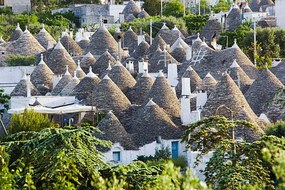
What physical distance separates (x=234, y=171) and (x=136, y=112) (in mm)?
20127

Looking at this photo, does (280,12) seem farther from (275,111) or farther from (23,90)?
(275,111)

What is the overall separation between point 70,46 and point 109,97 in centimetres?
1906

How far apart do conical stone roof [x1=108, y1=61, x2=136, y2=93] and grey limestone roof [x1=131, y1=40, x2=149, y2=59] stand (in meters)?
9.96

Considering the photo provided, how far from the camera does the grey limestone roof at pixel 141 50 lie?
5654 cm

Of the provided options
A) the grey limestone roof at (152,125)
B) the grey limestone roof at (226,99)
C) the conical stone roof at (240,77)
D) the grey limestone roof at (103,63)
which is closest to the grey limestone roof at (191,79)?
the conical stone roof at (240,77)

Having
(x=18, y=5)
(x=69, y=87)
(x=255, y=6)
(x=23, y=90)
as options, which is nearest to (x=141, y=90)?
(x=69, y=87)

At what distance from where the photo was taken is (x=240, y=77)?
44.5 m

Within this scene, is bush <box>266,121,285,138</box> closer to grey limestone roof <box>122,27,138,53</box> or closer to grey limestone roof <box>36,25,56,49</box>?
grey limestone roof <box>122,27,138,53</box>

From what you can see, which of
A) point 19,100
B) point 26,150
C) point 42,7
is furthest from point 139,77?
point 42,7

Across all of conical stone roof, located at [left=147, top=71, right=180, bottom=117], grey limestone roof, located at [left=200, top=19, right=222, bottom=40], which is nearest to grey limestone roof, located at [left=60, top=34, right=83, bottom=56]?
grey limestone roof, located at [left=200, top=19, right=222, bottom=40]

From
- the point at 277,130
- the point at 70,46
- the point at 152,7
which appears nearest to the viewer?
the point at 277,130

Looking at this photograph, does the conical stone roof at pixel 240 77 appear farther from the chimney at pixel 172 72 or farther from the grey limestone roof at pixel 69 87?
the grey limestone roof at pixel 69 87

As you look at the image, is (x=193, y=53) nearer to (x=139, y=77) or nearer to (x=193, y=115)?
(x=139, y=77)

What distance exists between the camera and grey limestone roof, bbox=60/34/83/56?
59.9 meters
